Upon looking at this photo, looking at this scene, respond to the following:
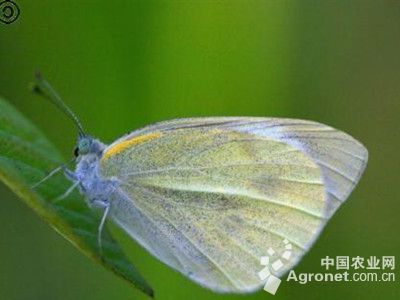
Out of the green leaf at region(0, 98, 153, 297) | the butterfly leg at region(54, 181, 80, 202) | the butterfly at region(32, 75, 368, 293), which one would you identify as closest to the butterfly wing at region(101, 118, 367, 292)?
the butterfly at region(32, 75, 368, 293)

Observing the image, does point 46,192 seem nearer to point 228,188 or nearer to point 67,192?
point 67,192

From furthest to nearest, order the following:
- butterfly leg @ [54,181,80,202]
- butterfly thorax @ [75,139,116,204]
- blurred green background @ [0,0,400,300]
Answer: blurred green background @ [0,0,400,300] → butterfly thorax @ [75,139,116,204] → butterfly leg @ [54,181,80,202]

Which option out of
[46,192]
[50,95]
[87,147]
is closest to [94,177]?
[87,147]

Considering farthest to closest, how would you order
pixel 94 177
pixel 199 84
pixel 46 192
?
1. pixel 199 84
2. pixel 94 177
3. pixel 46 192

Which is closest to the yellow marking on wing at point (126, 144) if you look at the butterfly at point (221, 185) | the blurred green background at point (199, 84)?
the butterfly at point (221, 185)

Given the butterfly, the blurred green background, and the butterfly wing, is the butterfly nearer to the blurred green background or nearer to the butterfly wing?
the butterfly wing

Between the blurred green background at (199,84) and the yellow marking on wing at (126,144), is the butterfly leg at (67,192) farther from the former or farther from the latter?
the blurred green background at (199,84)
